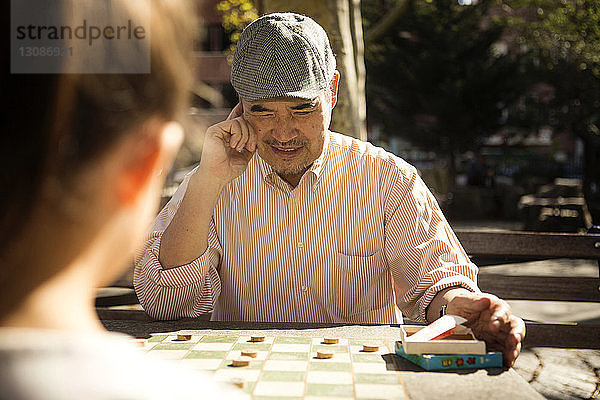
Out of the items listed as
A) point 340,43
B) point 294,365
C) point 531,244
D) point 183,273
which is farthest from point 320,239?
point 340,43

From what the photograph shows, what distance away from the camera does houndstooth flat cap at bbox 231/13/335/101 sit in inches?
94.4

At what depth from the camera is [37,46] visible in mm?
924

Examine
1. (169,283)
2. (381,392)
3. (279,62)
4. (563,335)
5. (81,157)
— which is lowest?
(563,335)

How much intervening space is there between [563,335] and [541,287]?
1.04 feet

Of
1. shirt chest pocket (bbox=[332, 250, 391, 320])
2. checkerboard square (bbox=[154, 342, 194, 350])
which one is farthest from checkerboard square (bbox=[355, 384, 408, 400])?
shirt chest pocket (bbox=[332, 250, 391, 320])

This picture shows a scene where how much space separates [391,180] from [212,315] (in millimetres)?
950

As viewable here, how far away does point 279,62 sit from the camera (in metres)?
2.40

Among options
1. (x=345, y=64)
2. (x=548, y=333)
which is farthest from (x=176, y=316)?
(x=345, y=64)

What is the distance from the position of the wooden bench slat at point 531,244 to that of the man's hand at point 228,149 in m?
1.43

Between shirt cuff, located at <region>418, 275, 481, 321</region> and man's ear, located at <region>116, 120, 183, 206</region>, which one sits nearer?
man's ear, located at <region>116, 120, 183, 206</region>

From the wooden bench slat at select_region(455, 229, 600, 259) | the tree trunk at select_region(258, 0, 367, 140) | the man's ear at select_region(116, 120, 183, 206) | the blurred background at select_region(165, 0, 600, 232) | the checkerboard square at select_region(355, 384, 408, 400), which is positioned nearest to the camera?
the man's ear at select_region(116, 120, 183, 206)

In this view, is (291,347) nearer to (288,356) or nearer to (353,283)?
(288,356)

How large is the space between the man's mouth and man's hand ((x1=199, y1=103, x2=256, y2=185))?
0.32 feet

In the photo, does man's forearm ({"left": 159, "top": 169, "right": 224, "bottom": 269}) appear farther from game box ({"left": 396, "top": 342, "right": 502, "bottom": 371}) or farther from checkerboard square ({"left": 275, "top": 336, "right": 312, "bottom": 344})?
game box ({"left": 396, "top": 342, "right": 502, "bottom": 371})
